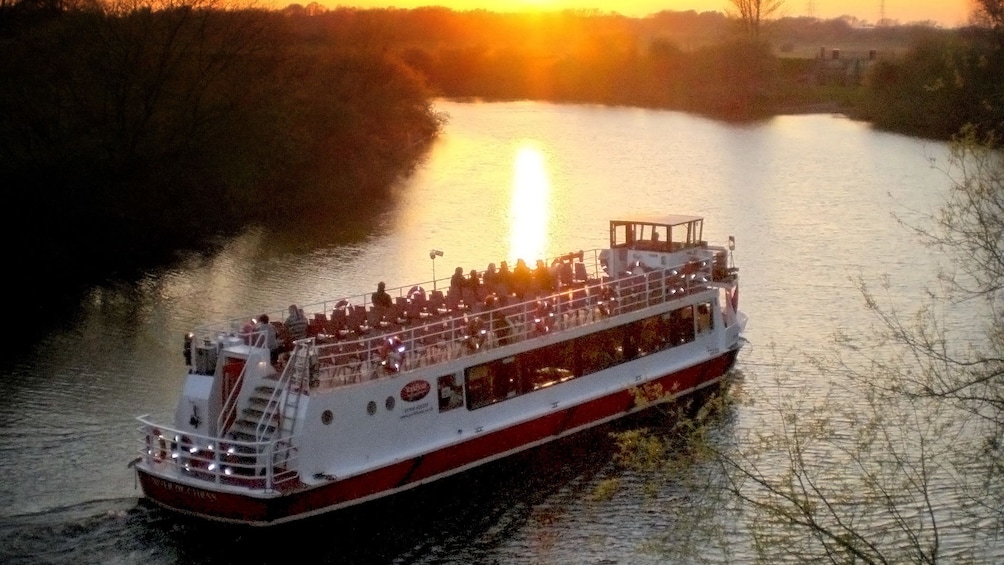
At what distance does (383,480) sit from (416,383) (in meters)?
1.79

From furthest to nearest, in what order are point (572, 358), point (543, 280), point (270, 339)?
point (543, 280) → point (572, 358) → point (270, 339)

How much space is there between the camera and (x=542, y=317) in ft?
74.5

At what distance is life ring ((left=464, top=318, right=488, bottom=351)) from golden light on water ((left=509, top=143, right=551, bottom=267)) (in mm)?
17737

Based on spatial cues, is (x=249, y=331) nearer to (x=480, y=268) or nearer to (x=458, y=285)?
(x=458, y=285)

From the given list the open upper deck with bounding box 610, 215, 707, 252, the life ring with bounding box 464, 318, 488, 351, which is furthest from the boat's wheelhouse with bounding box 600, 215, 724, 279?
the life ring with bounding box 464, 318, 488, 351

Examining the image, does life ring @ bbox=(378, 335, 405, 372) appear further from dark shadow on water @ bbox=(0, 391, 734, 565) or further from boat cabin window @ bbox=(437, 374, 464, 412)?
dark shadow on water @ bbox=(0, 391, 734, 565)

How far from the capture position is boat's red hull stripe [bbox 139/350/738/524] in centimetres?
1811

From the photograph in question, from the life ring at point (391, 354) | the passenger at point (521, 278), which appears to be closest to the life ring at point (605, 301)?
the passenger at point (521, 278)

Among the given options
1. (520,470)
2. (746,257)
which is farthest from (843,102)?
(520,470)

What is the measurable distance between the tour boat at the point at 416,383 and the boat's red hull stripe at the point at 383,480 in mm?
26

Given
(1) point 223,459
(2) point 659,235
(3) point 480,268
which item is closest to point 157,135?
(3) point 480,268

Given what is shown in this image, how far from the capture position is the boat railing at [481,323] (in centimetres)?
1977

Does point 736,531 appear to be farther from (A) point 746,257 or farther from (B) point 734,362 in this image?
(A) point 746,257

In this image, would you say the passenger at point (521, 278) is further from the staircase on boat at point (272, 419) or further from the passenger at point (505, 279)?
the staircase on boat at point (272, 419)
